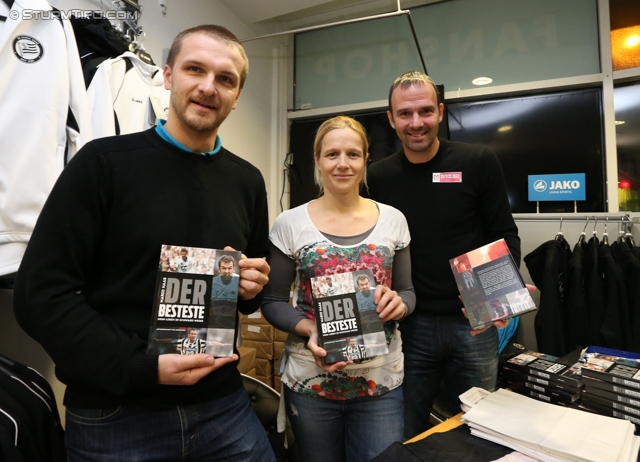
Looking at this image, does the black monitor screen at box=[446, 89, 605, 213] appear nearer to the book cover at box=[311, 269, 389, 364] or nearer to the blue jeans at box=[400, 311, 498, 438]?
the blue jeans at box=[400, 311, 498, 438]

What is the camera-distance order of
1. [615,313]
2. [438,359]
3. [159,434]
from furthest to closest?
[615,313]
[438,359]
[159,434]

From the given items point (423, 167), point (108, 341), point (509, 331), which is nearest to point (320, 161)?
point (423, 167)

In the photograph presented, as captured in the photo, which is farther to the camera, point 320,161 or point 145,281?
point 320,161

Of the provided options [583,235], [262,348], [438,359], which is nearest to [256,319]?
[262,348]

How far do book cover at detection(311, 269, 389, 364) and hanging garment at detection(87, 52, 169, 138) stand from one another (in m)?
1.16

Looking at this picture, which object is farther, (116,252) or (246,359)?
(246,359)

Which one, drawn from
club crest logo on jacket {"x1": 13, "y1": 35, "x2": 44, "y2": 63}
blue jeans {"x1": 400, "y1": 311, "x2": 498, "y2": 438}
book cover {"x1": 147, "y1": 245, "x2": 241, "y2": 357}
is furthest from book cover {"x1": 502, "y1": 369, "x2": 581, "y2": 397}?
club crest logo on jacket {"x1": 13, "y1": 35, "x2": 44, "y2": 63}

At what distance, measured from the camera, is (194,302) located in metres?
0.88

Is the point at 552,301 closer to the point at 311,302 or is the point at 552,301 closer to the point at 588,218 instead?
the point at 588,218

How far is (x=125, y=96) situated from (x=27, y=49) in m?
0.42

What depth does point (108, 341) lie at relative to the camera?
0.79 m

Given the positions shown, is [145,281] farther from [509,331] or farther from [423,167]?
[509,331]

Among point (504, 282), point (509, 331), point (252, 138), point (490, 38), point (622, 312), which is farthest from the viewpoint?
point (252, 138)

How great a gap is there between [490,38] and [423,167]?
2.55 metres
